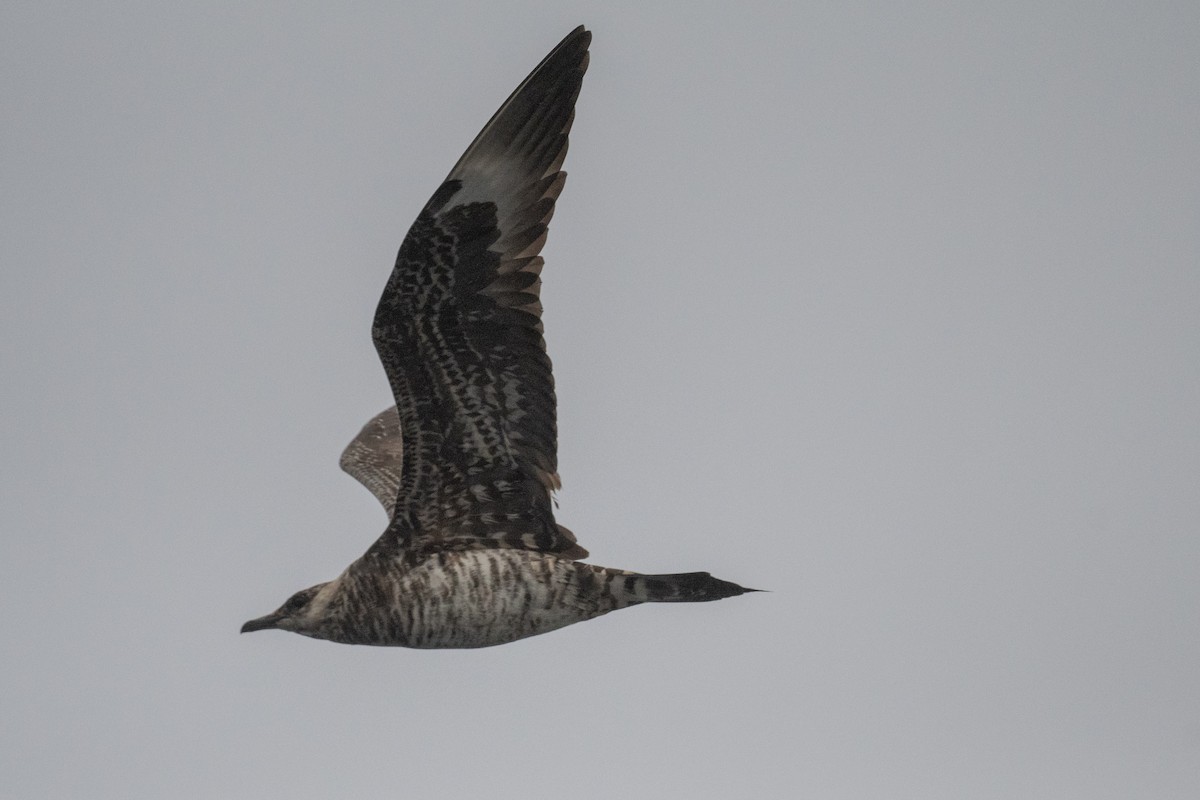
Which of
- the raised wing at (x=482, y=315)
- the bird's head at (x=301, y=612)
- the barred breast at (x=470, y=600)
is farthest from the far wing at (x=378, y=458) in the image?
the raised wing at (x=482, y=315)

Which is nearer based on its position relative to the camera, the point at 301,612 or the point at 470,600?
the point at 470,600

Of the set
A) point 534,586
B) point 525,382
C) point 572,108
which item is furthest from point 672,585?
point 572,108

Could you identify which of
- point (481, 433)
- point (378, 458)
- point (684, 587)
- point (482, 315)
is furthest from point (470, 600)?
point (378, 458)

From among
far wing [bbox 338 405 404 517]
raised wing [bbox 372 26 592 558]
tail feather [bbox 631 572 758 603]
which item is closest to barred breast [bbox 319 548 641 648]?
tail feather [bbox 631 572 758 603]

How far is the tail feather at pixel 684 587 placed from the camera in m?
12.9

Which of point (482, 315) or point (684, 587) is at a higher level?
point (482, 315)

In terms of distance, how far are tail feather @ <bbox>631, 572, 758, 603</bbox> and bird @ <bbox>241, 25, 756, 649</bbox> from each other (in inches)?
0.4

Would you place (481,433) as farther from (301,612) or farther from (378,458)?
(378,458)

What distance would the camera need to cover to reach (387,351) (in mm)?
12500

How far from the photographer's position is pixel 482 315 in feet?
41.1

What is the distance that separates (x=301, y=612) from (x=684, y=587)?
118 inches

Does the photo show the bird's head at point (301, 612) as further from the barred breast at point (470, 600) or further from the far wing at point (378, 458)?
the far wing at point (378, 458)

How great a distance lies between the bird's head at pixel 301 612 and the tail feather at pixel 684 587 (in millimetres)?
2473

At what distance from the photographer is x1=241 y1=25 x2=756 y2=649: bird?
1234cm
